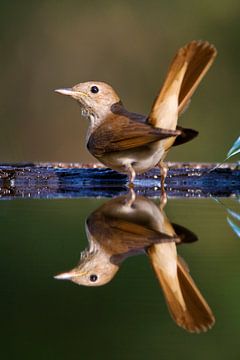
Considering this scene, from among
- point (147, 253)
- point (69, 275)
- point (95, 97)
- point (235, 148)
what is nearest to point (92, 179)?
point (95, 97)

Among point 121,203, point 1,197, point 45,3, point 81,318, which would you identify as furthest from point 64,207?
point 45,3

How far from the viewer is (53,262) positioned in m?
2.69

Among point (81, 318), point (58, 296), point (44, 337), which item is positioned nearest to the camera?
point (44, 337)

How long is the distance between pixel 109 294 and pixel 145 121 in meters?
2.46

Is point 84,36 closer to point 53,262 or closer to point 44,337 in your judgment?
point 53,262

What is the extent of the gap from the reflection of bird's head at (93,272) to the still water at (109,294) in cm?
2

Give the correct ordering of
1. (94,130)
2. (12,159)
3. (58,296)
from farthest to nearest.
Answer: (12,159) < (94,130) < (58,296)

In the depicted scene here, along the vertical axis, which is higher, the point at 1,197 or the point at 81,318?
the point at 81,318

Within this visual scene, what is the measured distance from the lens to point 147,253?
2607 millimetres

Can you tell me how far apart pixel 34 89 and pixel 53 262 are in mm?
7137

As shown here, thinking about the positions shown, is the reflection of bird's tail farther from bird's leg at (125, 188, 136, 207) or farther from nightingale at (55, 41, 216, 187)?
nightingale at (55, 41, 216, 187)

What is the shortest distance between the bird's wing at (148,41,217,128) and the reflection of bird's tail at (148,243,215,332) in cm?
170

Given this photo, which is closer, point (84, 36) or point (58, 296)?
point (58, 296)

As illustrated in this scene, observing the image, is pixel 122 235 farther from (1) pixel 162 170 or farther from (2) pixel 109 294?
(1) pixel 162 170
